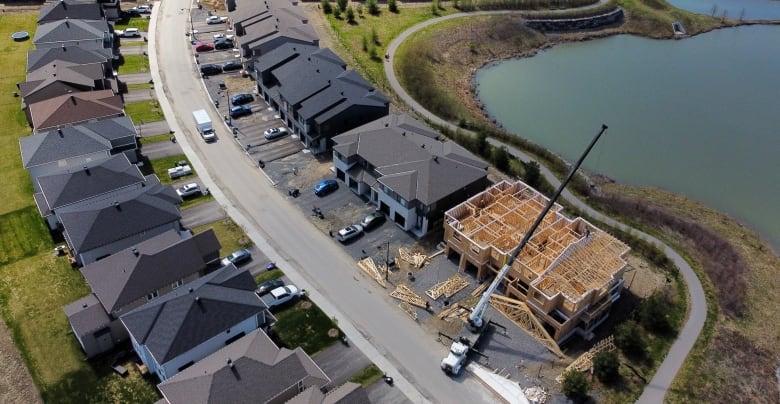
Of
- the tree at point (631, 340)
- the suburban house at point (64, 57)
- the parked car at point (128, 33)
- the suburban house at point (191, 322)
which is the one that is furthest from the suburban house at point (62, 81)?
the tree at point (631, 340)

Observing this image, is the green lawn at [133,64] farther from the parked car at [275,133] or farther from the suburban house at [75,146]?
the parked car at [275,133]

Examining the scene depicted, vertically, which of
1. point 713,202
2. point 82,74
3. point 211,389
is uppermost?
point 82,74

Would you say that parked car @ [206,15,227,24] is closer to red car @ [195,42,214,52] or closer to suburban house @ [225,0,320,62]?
suburban house @ [225,0,320,62]

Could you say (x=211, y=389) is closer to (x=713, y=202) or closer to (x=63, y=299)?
(x=63, y=299)

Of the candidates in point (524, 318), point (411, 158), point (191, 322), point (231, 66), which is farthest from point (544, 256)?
point (231, 66)

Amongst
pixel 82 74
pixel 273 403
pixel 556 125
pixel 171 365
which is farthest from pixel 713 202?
pixel 82 74

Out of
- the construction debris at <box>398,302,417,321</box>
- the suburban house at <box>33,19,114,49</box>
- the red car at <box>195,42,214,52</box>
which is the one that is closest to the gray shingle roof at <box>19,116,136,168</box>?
the suburban house at <box>33,19,114,49</box>
